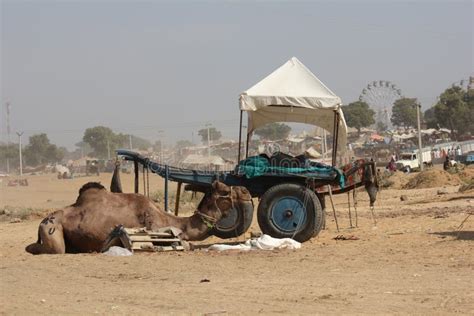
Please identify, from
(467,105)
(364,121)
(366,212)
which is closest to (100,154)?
(364,121)

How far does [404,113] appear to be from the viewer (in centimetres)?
12300

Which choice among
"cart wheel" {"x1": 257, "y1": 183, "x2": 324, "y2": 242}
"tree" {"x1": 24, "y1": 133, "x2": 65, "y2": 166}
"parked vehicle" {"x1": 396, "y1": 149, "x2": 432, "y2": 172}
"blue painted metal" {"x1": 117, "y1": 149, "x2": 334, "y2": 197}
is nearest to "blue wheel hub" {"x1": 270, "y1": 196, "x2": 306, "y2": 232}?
"cart wheel" {"x1": 257, "y1": 183, "x2": 324, "y2": 242}

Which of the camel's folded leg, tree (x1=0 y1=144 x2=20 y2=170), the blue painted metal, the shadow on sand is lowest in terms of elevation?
the shadow on sand

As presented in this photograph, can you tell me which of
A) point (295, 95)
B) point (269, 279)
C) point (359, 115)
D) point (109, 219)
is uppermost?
point (359, 115)

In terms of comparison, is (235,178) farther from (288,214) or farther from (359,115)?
(359,115)

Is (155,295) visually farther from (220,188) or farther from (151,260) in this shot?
(220,188)

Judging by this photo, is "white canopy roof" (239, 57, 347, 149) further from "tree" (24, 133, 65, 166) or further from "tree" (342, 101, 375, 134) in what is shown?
"tree" (24, 133, 65, 166)

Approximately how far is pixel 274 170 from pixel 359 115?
308 feet

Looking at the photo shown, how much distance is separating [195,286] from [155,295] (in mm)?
820

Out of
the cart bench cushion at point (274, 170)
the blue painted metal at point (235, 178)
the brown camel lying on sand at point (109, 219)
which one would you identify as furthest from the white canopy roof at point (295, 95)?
the brown camel lying on sand at point (109, 219)

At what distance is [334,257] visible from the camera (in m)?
13.0

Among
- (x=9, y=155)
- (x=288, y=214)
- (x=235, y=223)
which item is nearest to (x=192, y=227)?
(x=235, y=223)

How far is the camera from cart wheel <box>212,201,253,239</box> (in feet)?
48.0

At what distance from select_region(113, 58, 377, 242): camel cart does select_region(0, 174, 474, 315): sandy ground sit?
666mm
